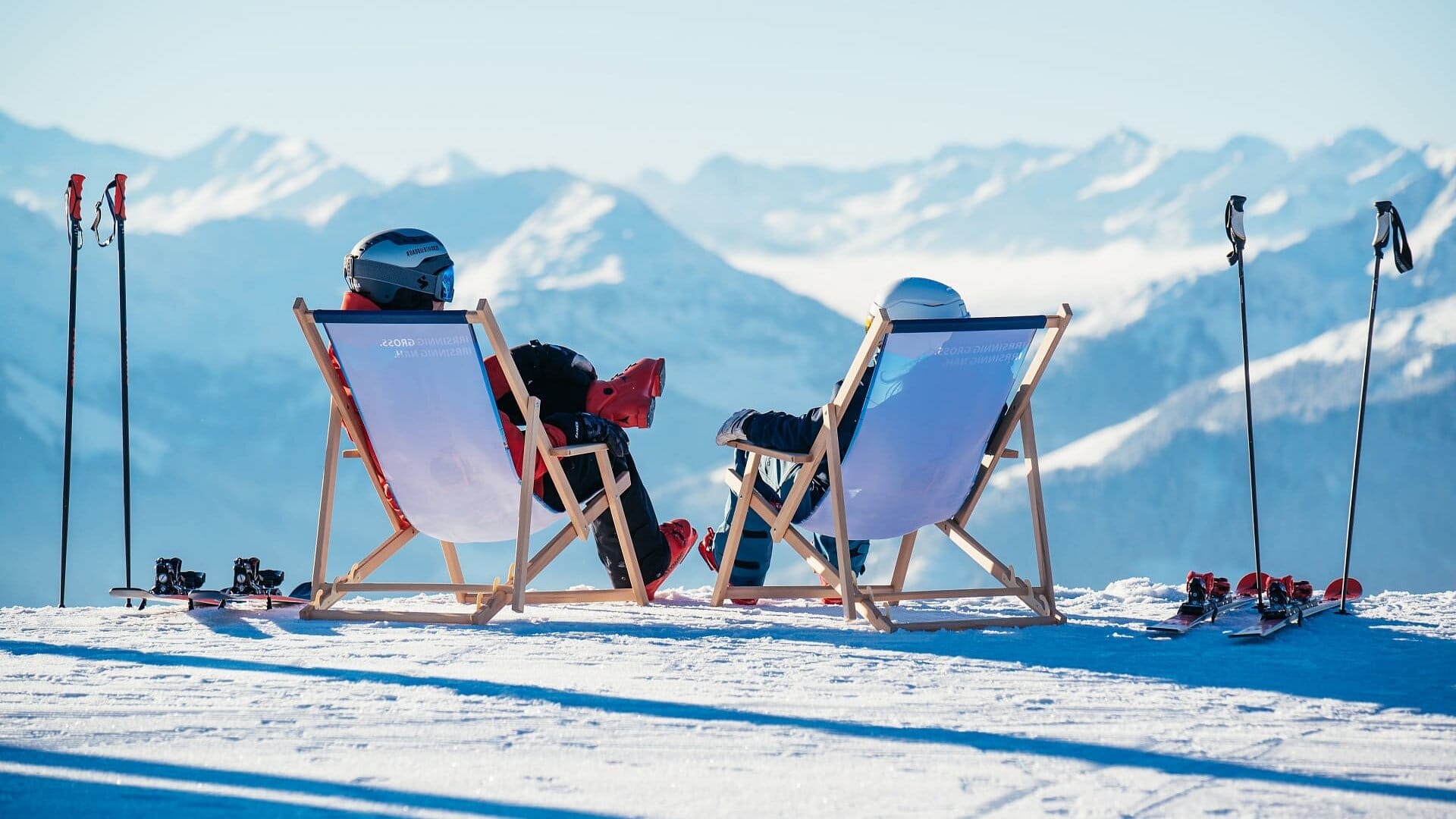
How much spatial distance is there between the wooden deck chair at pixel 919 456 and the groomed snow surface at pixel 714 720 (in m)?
0.42

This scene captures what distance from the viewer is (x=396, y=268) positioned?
4930mm

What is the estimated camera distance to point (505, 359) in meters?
4.40

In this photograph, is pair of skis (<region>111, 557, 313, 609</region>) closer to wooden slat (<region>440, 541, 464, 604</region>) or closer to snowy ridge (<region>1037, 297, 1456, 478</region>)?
wooden slat (<region>440, 541, 464, 604</region>)

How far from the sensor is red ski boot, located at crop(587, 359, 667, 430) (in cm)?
506

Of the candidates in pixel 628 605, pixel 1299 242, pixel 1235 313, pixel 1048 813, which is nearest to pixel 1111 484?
pixel 1235 313

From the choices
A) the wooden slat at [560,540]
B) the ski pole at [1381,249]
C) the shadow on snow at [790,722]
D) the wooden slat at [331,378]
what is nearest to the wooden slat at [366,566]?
the wooden slat at [331,378]

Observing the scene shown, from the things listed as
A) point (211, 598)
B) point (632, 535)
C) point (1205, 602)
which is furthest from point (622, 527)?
point (1205, 602)

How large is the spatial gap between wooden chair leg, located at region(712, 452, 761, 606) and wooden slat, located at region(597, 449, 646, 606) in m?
0.27

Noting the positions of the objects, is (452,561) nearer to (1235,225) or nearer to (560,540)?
(560,540)

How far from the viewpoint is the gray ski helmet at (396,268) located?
16.2ft

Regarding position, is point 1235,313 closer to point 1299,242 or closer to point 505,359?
point 1299,242

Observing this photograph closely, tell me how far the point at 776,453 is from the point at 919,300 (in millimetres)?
685

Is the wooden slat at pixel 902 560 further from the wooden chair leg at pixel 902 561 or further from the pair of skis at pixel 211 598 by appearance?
the pair of skis at pixel 211 598

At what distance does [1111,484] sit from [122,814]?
42056 millimetres
